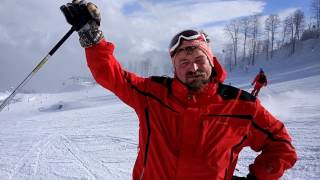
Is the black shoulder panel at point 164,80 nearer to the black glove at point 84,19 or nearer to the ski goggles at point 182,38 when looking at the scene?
the ski goggles at point 182,38

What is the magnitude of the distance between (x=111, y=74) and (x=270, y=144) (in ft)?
3.95

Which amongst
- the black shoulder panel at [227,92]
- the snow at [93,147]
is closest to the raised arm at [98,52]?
the black shoulder panel at [227,92]

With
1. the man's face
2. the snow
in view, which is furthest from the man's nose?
the snow

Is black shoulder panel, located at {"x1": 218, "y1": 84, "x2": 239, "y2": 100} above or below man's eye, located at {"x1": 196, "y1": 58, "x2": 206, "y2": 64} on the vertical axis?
below

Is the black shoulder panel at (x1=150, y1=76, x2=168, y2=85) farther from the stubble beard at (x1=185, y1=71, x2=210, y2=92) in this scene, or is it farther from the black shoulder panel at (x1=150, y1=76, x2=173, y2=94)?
the stubble beard at (x1=185, y1=71, x2=210, y2=92)

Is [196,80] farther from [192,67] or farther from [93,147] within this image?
[93,147]

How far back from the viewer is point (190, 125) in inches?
98.3

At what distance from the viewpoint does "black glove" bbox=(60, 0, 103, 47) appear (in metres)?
2.52

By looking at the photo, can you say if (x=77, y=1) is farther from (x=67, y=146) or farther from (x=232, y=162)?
(x=67, y=146)

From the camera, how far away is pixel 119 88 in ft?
8.35

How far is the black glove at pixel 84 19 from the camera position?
2518 millimetres

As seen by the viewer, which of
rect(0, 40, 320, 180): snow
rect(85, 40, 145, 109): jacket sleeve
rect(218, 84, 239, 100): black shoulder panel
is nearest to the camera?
rect(85, 40, 145, 109): jacket sleeve

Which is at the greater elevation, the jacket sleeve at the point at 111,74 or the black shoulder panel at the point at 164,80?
the jacket sleeve at the point at 111,74

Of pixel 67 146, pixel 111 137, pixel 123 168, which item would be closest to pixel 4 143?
pixel 67 146
